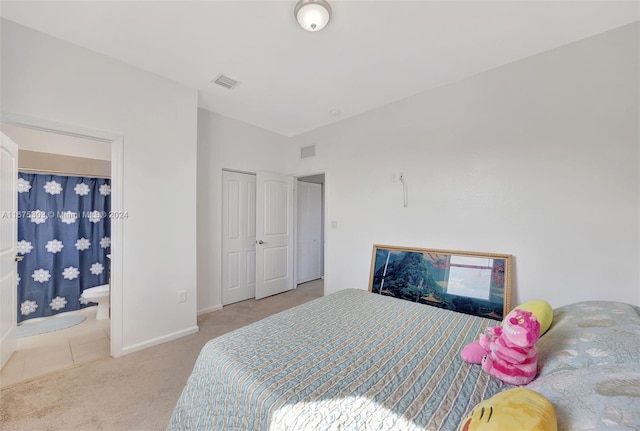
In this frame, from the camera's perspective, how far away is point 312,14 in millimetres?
1642

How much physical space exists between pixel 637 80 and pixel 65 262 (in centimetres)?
599

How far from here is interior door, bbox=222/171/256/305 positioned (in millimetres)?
3560

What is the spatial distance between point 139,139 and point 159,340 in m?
1.98

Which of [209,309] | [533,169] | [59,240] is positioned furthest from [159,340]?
[533,169]

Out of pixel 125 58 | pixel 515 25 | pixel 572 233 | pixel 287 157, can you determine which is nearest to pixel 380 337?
pixel 572 233

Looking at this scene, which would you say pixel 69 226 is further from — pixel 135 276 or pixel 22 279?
pixel 135 276

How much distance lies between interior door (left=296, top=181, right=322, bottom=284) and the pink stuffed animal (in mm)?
3672

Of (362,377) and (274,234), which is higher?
(274,234)

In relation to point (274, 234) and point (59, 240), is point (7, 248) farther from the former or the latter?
point (274, 234)

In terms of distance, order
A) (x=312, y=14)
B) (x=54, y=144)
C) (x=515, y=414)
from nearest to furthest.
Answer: (x=515, y=414)
(x=312, y=14)
(x=54, y=144)

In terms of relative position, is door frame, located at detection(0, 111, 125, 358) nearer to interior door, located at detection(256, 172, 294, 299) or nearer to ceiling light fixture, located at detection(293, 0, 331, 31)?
interior door, located at detection(256, 172, 294, 299)

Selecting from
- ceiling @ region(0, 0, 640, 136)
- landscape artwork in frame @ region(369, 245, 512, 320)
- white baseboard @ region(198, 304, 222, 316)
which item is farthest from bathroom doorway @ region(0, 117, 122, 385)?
landscape artwork in frame @ region(369, 245, 512, 320)

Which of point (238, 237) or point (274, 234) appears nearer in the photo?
point (238, 237)

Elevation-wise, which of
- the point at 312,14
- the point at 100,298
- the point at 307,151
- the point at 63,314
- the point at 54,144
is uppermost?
the point at 312,14
